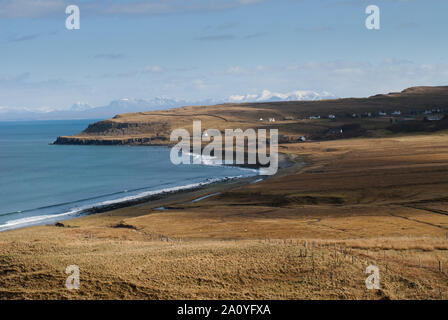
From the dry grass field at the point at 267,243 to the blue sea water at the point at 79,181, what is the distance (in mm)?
11573

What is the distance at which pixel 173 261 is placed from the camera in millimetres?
31656

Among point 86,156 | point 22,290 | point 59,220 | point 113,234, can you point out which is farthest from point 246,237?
point 86,156

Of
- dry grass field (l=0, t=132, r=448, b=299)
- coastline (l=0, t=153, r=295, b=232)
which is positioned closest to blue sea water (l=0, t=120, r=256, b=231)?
coastline (l=0, t=153, r=295, b=232)

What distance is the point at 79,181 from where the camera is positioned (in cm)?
11125

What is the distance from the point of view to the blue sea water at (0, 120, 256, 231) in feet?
261

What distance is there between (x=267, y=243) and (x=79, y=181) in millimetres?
81475

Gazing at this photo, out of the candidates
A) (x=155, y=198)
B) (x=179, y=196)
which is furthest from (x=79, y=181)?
(x=179, y=196)

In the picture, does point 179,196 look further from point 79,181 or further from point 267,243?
point 267,243

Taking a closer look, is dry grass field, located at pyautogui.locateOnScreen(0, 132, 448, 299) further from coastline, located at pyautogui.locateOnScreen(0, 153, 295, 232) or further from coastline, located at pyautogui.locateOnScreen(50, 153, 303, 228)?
coastline, located at pyautogui.locateOnScreen(0, 153, 295, 232)

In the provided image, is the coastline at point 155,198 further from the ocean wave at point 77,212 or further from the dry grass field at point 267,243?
the dry grass field at point 267,243

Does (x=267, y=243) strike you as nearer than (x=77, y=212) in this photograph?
Yes

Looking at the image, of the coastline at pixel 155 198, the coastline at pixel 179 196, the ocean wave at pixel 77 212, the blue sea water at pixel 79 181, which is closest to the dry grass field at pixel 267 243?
the coastline at pixel 179 196

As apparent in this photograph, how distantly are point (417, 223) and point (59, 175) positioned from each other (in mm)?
91799

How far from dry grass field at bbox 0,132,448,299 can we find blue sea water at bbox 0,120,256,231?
11.6m
